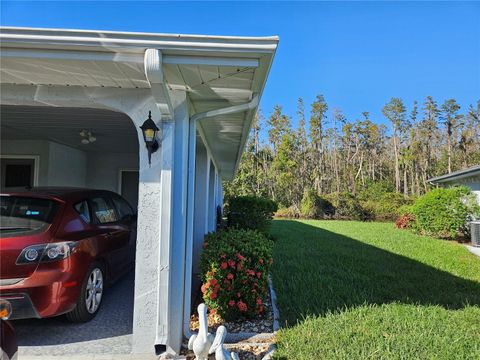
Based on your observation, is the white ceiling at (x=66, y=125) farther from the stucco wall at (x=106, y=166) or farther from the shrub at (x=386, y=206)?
the shrub at (x=386, y=206)

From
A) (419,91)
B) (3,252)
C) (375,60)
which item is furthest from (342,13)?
(419,91)

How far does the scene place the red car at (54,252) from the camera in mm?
3135

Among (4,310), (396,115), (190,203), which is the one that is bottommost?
(4,310)

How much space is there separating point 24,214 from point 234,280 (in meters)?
2.42

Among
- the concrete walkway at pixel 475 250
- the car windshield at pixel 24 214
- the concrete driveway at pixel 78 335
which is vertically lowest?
the concrete walkway at pixel 475 250

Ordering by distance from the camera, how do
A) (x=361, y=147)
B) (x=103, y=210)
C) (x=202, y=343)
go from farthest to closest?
(x=361, y=147) → (x=103, y=210) → (x=202, y=343)

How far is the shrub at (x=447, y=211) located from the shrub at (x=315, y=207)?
10086 millimetres

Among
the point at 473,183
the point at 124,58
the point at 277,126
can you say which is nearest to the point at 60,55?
the point at 124,58

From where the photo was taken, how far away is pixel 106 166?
835 centimetres

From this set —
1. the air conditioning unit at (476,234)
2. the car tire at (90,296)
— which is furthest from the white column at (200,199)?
the air conditioning unit at (476,234)

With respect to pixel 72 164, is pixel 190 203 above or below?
below

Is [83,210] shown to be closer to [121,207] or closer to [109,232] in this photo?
[109,232]

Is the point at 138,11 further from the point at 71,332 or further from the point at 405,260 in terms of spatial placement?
the point at 405,260

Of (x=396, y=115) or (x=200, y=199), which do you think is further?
(x=396, y=115)
